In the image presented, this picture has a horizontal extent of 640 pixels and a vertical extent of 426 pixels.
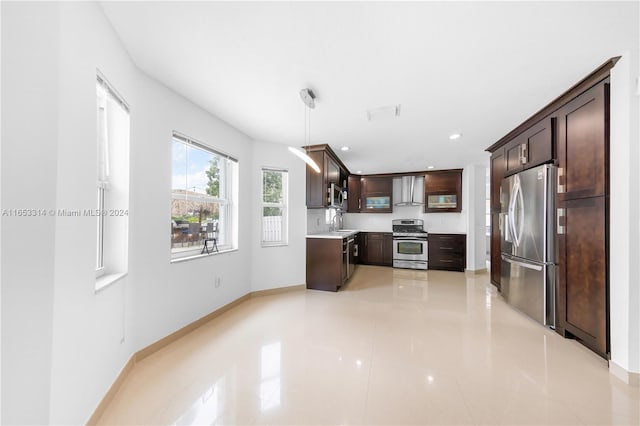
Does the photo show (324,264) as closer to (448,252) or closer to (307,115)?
(307,115)

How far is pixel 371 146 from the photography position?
3.91 metres

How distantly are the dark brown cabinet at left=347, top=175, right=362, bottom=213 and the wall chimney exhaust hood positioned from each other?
45.0 inches

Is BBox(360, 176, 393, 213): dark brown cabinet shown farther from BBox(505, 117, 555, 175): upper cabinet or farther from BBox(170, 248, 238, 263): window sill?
BBox(170, 248, 238, 263): window sill

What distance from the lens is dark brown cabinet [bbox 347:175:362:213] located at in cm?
627

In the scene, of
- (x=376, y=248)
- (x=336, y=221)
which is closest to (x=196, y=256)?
(x=336, y=221)

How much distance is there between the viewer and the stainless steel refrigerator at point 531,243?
8.04ft

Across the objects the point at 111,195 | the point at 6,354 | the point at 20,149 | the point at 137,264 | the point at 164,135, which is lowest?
the point at 6,354

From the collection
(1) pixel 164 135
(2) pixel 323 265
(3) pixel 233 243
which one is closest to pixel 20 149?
(1) pixel 164 135

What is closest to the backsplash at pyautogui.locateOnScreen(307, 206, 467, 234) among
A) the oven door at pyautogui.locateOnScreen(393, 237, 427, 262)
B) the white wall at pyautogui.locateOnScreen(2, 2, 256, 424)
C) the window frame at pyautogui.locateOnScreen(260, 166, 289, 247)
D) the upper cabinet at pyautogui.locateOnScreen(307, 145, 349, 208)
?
the oven door at pyautogui.locateOnScreen(393, 237, 427, 262)

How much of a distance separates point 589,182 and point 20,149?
12.4 ft

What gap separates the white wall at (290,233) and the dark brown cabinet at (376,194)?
283cm

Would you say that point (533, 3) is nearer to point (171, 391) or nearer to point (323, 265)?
point (171, 391)

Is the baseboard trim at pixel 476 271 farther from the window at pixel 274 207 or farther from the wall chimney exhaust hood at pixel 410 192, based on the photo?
the window at pixel 274 207

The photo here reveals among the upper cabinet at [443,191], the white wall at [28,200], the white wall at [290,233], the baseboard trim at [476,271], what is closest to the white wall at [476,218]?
the baseboard trim at [476,271]
